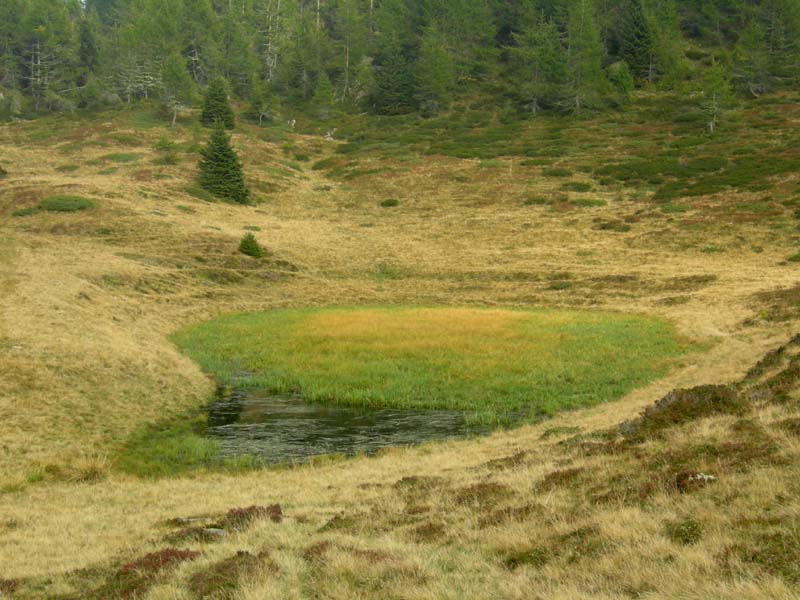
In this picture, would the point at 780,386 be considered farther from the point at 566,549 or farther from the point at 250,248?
the point at 250,248

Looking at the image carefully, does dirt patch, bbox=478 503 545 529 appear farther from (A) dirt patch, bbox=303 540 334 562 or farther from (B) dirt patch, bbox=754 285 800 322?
(B) dirt patch, bbox=754 285 800 322

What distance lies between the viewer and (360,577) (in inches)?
286

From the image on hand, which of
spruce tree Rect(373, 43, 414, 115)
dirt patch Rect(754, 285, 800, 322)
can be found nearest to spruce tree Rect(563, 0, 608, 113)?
spruce tree Rect(373, 43, 414, 115)

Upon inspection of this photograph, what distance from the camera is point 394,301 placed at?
45.6 metres

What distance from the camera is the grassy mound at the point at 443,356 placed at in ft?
73.8

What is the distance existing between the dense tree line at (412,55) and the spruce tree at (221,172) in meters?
32.1

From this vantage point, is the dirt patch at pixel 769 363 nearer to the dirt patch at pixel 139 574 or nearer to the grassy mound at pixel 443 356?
the grassy mound at pixel 443 356

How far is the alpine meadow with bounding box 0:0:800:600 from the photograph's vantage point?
827 centimetres

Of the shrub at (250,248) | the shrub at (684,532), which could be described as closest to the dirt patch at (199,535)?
the shrub at (684,532)

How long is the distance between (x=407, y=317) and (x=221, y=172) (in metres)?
41.9

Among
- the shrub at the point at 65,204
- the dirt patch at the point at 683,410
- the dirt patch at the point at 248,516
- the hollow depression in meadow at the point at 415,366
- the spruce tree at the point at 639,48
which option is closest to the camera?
the dirt patch at the point at 248,516

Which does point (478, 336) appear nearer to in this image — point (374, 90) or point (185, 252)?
point (185, 252)

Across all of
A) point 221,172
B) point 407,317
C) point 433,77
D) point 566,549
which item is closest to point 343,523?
point 566,549

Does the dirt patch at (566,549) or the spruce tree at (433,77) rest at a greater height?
the spruce tree at (433,77)
